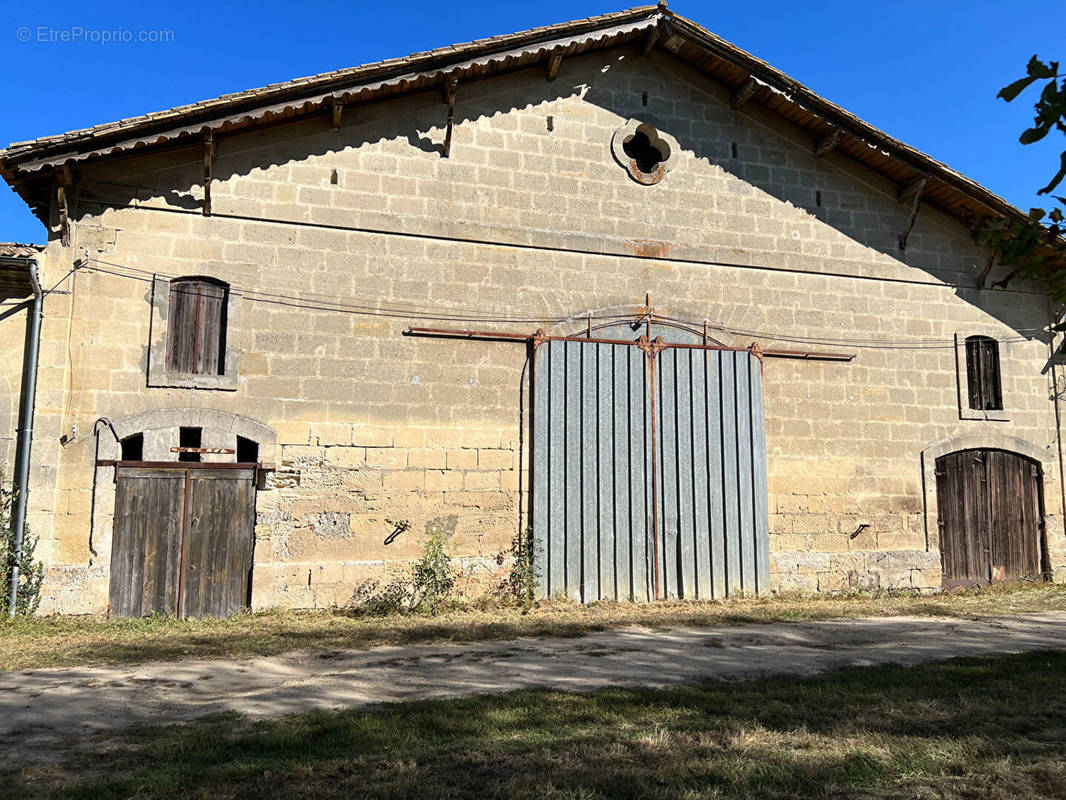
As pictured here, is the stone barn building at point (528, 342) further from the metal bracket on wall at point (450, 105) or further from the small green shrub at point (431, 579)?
the small green shrub at point (431, 579)

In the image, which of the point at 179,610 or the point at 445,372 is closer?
the point at 179,610

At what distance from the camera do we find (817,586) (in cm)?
1193

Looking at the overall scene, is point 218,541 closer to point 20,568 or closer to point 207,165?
point 20,568

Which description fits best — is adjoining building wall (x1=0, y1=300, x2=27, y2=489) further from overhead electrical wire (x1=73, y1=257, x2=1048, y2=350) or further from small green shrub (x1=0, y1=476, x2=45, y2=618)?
overhead electrical wire (x1=73, y1=257, x2=1048, y2=350)

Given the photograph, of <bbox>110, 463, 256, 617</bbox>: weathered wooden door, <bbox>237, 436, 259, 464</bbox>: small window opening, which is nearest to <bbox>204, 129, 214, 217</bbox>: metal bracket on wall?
<bbox>237, 436, 259, 464</bbox>: small window opening

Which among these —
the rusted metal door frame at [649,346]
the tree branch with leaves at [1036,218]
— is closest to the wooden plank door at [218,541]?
the rusted metal door frame at [649,346]

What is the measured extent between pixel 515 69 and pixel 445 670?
26.7 ft

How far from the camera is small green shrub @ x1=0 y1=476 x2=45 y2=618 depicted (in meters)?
8.99

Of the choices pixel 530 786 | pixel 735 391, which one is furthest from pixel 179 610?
pixel 735 391

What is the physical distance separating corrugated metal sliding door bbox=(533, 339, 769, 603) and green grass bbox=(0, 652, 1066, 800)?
4.49 metres

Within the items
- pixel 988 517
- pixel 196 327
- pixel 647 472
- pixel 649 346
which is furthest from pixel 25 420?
pixel 988 517

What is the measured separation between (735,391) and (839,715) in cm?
662

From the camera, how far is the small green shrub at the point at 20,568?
899cm

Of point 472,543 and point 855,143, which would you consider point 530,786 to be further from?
point 855,143
